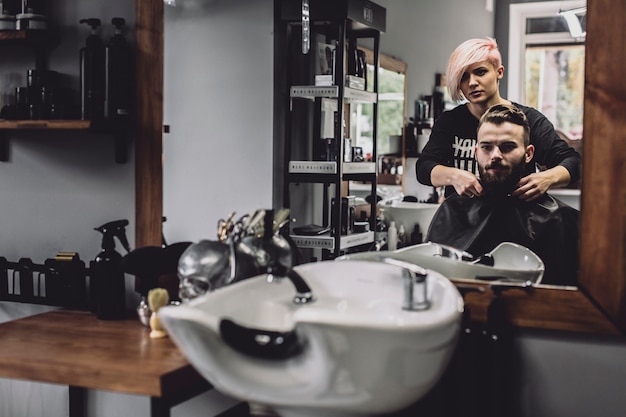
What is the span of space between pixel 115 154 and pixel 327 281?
1.01m

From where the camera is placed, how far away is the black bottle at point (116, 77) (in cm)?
236

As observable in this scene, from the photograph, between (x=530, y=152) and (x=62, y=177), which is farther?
(x=62, y=177)

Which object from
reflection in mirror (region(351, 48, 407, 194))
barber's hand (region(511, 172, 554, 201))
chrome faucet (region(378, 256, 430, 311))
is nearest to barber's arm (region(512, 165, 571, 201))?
barber's hand (region(511, 172, 554, 201))

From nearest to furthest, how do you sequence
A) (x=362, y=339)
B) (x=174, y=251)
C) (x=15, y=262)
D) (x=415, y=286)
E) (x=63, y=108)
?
(x=362, y=339) < (x=415, y=286) < (x=174, y=251) < (x=63, y=108) < (x=15, y=262)

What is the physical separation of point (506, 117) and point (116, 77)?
1261 mm

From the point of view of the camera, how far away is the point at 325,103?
82.8 inches

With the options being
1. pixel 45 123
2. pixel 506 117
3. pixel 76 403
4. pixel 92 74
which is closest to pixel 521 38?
pixel 506 117

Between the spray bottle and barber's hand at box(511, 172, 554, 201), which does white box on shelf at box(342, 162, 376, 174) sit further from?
the spray bottle

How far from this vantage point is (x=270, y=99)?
218 cm

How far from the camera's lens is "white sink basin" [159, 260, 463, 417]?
1354mm

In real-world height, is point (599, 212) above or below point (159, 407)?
above

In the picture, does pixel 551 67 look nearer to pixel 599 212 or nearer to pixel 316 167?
pixel 599 212

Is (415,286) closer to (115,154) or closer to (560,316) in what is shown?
(560,316)

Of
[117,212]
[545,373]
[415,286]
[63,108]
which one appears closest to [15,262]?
[117,212]
